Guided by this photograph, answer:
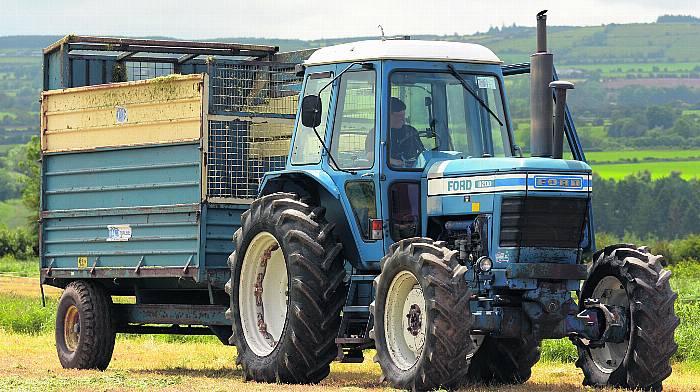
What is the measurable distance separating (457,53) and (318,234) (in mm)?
2205

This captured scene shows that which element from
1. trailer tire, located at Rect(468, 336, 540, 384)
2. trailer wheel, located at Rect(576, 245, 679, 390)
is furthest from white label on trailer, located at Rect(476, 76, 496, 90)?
trailer tire, located at Rect(468, 336, 540, 384)

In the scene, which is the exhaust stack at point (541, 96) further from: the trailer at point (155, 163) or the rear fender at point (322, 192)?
the trailer at point (155, 163)

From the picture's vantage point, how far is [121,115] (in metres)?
15.8

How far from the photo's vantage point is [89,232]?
1622cm

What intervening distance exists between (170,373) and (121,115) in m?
3.00

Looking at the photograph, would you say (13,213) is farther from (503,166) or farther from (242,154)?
(503,166)

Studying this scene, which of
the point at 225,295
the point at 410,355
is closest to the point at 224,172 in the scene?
the point at 225,295

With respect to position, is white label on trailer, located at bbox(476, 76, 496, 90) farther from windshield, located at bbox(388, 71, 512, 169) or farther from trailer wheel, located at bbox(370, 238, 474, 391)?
trailer wheel, located at bbox(370, 238, 474, 391)

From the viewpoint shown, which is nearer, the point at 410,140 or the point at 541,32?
the point at 541,32

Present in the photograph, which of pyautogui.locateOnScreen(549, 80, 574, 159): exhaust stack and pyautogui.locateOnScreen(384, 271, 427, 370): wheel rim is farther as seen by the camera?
pyautogui.locateOnScreen(549, 80, 574, 159): exhaust stack

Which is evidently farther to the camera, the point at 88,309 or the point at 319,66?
the point at 88,309

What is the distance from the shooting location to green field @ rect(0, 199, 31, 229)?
410 ft

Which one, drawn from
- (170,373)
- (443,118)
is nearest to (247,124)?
(443,118)

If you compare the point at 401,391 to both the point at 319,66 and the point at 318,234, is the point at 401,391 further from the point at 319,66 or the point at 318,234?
the point at 319,66
